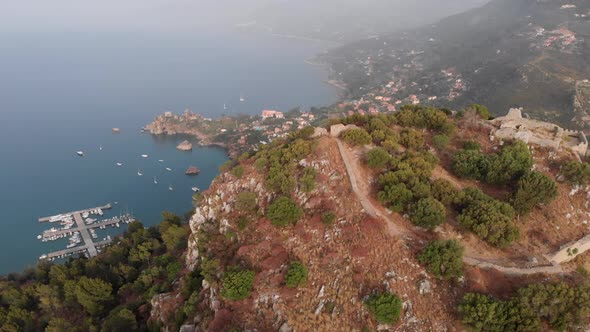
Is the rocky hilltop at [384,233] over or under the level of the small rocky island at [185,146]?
over

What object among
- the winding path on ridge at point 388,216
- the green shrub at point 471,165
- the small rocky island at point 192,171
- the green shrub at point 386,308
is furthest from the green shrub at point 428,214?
the small rocky island at point 192,171

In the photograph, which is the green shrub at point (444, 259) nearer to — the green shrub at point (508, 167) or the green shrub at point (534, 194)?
the green shrub at point (534, 194)

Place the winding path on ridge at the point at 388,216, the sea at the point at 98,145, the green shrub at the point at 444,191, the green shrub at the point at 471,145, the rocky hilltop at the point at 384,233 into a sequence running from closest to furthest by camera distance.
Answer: the rocky hilltop at the point at 384,233 < the winding path on ridge at the point at 388,216 < the green shrub at the point at 444,191 < the green shrub at the point at 471,145 < the sea at the point at 98,145

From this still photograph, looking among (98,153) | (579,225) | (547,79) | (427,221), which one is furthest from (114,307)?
(547,79)

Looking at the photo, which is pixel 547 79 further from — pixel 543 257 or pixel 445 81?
pixel 543 257

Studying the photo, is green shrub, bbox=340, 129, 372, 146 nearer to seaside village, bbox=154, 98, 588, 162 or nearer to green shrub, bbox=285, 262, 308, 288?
green shrub, bbox=285, 262, 308, 288

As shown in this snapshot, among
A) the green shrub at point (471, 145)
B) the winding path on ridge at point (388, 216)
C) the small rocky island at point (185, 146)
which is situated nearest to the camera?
the winding path on ridge at point (388, 216)

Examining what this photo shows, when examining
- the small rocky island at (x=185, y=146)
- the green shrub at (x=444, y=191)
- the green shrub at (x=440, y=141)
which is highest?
the green shrub at (x=440, y=141)
